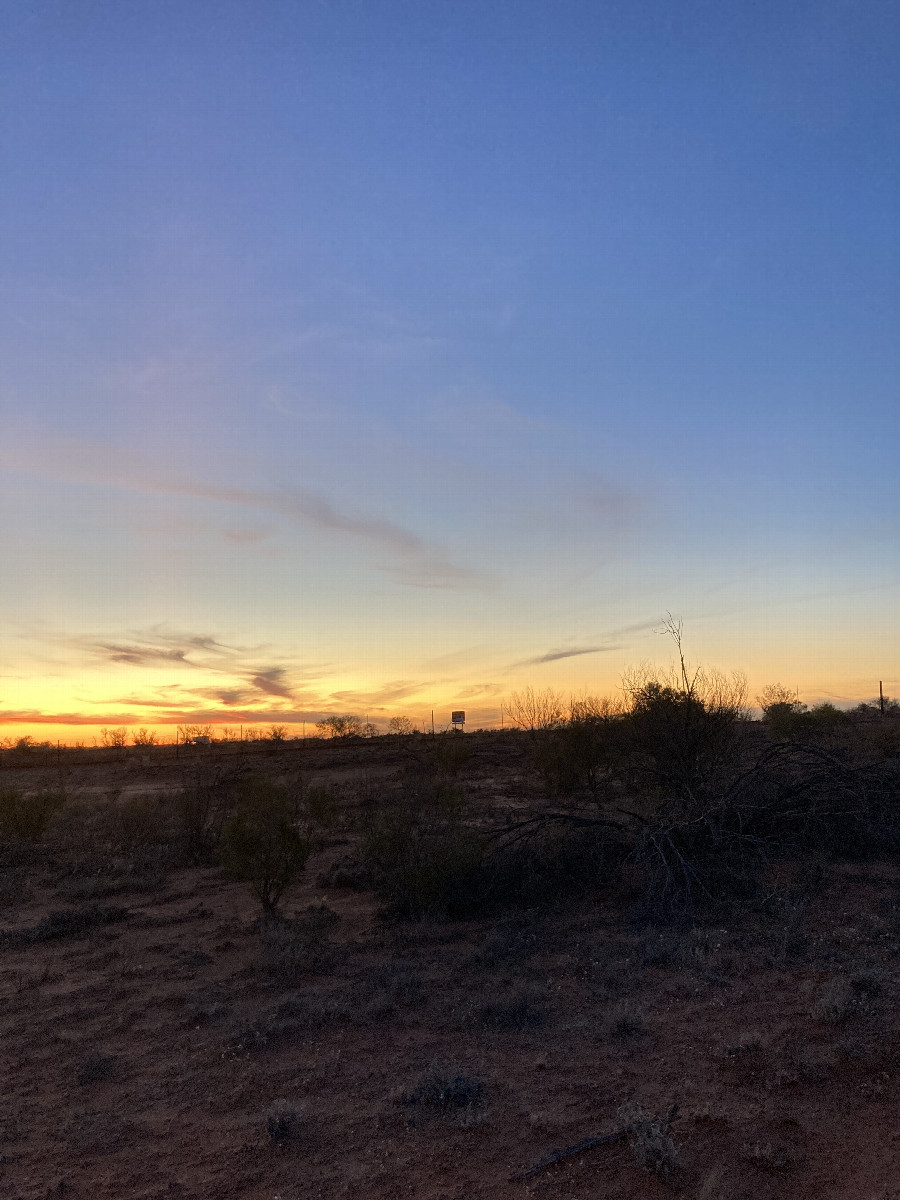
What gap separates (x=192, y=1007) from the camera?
798cm

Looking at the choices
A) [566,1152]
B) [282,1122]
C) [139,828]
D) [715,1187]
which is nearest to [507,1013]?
[566,1152]

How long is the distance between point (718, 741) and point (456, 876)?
263 inches

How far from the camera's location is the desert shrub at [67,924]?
10.9 m

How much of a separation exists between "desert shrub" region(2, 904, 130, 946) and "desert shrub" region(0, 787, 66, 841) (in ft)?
24.8

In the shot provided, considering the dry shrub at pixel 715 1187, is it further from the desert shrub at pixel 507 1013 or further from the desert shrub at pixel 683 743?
the desert shrub at pixel 683 743

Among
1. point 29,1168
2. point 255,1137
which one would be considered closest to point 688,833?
point 255,1137

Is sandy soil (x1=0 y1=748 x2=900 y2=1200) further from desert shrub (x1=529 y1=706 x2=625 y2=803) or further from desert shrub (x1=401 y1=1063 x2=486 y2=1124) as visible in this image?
desert shrub (x1=529 y1=706 x2=625 y2=803)

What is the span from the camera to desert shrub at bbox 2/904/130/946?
1087 centimetres

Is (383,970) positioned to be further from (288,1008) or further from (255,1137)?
(255,1137)

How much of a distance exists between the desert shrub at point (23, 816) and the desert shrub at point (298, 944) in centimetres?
1041

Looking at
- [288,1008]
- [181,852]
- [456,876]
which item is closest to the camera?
[288,1008]

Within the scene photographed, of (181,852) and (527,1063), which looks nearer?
(527,1063)

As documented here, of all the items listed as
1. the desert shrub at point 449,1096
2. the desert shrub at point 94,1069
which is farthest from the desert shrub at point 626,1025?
the desert shrub at point 94,1069

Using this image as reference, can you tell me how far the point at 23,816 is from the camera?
61.0ft
